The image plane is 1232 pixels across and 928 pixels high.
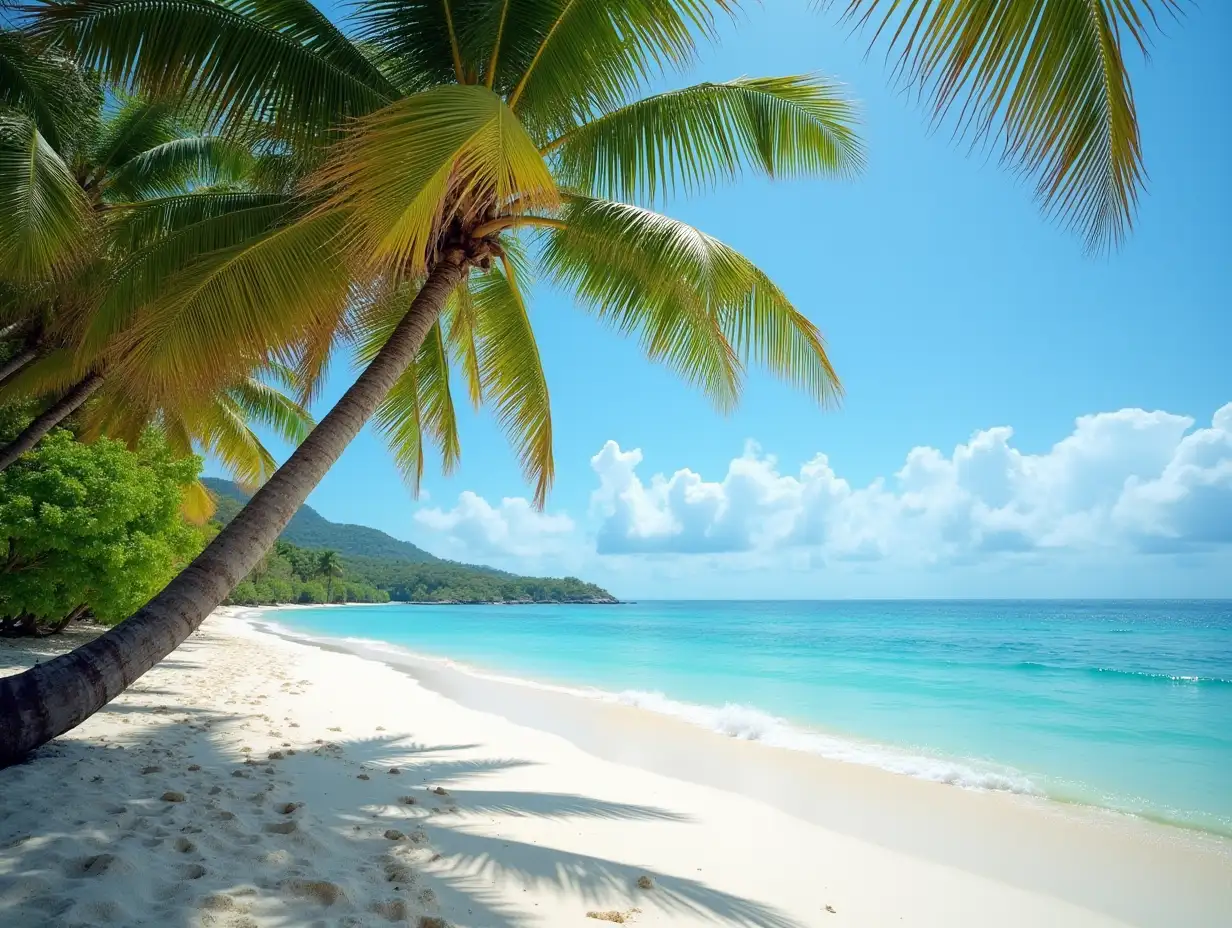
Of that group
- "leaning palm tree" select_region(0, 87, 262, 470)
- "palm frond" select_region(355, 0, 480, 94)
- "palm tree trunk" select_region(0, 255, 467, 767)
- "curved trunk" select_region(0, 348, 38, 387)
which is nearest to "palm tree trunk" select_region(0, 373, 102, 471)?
"leaning palm tree" select_region(0, 87, 262, 470)

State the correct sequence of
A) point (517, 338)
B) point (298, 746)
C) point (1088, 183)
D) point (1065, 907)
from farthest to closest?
point (517, 338) → point (298, 746) → point (1065, 907) → point (1088, 183)

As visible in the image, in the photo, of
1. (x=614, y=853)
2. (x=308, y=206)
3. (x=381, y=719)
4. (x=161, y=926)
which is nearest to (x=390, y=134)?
(x=308, y=206)

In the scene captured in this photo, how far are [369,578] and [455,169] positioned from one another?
115 metres

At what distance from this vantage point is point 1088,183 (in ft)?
7.74

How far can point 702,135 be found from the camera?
18.5 ft

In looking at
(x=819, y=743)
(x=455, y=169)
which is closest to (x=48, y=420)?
(x=455, y=169)

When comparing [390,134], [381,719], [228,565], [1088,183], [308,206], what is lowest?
[381,719]

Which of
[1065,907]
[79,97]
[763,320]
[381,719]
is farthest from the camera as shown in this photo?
[79,97]

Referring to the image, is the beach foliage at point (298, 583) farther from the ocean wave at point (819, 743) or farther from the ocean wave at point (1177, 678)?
the ocean wave at point (1177, 678)

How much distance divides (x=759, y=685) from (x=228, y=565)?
14.0m

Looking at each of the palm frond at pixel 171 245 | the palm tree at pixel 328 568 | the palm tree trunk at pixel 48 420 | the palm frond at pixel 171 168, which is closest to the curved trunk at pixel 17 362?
the palm tree trunk at pixel 48 420

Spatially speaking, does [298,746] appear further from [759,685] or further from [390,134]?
[759,685]

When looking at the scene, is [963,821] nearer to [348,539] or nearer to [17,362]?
[17,362]

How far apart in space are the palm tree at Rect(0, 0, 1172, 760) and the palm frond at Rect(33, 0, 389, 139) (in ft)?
0.04
